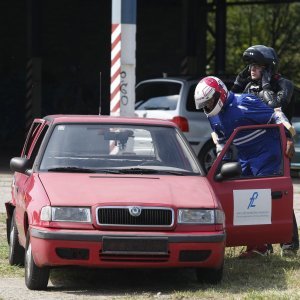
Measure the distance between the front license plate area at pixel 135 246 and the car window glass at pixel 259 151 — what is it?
1.91 m

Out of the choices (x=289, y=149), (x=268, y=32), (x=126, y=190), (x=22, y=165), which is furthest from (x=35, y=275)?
(x=268, y=32)

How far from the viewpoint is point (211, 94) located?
9438mm

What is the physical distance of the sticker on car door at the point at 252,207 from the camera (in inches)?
360

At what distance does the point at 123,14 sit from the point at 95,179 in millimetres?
5175

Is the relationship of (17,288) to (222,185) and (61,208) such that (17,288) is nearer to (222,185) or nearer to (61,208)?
(61,208)

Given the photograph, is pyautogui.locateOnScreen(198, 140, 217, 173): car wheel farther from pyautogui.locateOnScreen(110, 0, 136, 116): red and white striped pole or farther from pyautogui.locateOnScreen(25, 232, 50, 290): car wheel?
pyautogui.locateOnScreen(25, 232, 50, 290): car wheel

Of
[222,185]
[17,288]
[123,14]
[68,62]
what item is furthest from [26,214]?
[68,62]

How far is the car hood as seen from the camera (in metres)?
8.02

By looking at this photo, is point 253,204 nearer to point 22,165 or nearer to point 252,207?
point 252,207

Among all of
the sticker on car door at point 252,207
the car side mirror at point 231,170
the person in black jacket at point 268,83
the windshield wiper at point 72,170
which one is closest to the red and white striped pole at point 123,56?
Answer: the person in black jacket at point 268,83

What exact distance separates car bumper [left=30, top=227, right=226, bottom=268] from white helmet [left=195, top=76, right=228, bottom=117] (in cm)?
176

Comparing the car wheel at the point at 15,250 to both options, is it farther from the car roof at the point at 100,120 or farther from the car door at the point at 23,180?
the car roof at the point at 100,120

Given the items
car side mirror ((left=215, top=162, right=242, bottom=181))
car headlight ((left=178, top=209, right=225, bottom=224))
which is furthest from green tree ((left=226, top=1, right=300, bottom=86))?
car headlight ((left=178, top=209, right=225, bottom=224))

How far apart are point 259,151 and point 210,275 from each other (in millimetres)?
1784
